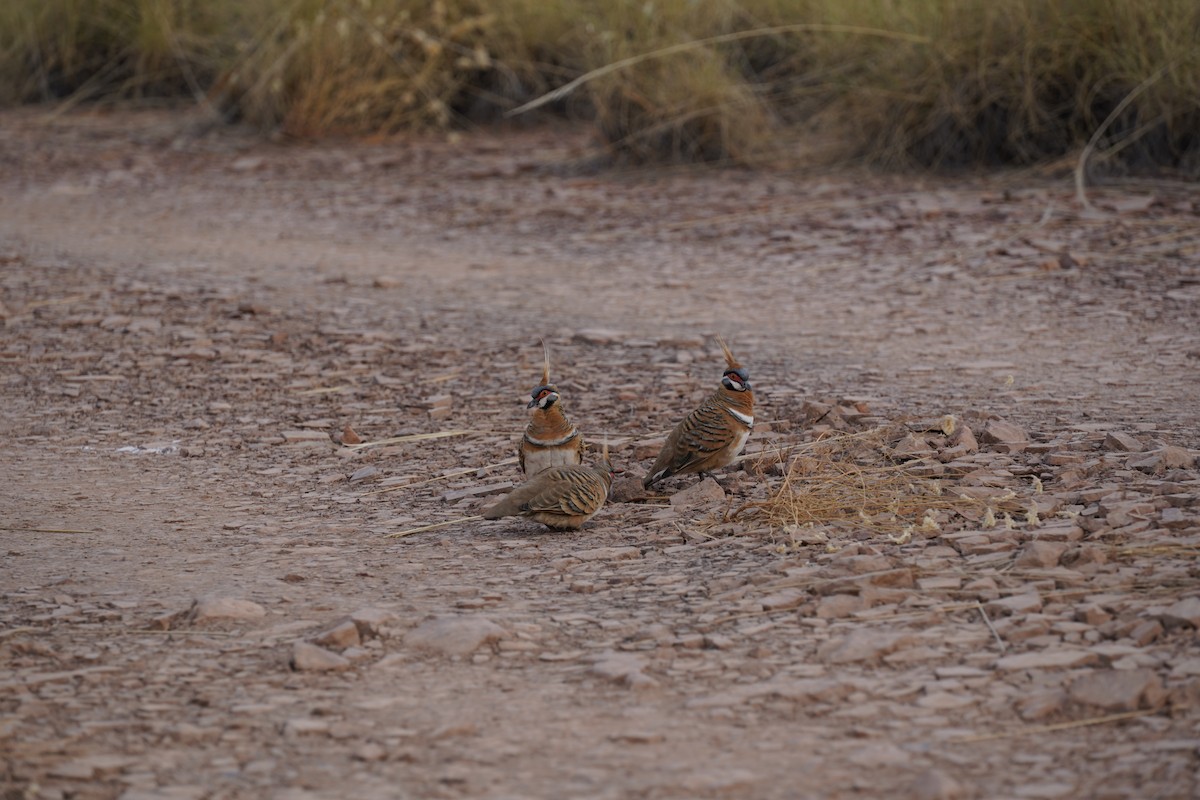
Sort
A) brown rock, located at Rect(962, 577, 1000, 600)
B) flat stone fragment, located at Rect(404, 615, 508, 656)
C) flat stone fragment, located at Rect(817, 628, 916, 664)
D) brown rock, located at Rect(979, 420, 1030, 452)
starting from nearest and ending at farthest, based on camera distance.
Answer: flat stone fragment, located at Rect(817, 628, 916, 664) < flat stone fragment, located at Rect(404, 615, 508, 656) < brown rock, located at Rect(962, 577, 1000, 600) < brown rock, located at Rect(979, 420, 1030, 452)

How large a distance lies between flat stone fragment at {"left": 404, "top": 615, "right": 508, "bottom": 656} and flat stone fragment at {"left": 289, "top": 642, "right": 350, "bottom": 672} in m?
0.18

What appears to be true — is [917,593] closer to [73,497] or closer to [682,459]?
[682,459]

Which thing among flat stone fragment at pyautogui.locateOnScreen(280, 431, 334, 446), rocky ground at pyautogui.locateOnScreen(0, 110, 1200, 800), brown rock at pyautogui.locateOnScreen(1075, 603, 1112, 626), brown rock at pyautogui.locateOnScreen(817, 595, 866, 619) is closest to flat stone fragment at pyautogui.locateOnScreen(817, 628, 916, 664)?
rocky ground at pyautogui.locateOnScreen(0, 110, 1200, 800)

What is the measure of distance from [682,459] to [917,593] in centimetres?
109

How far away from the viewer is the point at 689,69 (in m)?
9.41

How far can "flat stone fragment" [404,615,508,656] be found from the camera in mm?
3100

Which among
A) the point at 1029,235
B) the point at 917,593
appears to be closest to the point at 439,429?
the point at 917,593

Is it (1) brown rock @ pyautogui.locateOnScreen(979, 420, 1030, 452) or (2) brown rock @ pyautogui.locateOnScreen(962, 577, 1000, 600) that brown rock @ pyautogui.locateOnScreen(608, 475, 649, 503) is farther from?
(2) brown rock @ pyautogui.locateOnScreen(962, 577, 1000, 600)

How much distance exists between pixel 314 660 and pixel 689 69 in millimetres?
7074

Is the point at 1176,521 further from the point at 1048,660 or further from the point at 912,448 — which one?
the point at 912,448

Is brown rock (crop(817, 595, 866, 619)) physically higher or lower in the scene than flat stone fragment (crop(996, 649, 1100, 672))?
higher

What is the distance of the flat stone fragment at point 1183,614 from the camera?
2.94 metres

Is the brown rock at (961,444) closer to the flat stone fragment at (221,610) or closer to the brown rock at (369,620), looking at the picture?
the brown rock at (369,620)

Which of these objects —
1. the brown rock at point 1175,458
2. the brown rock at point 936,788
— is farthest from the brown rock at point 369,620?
the brown rock at point 1175,458
